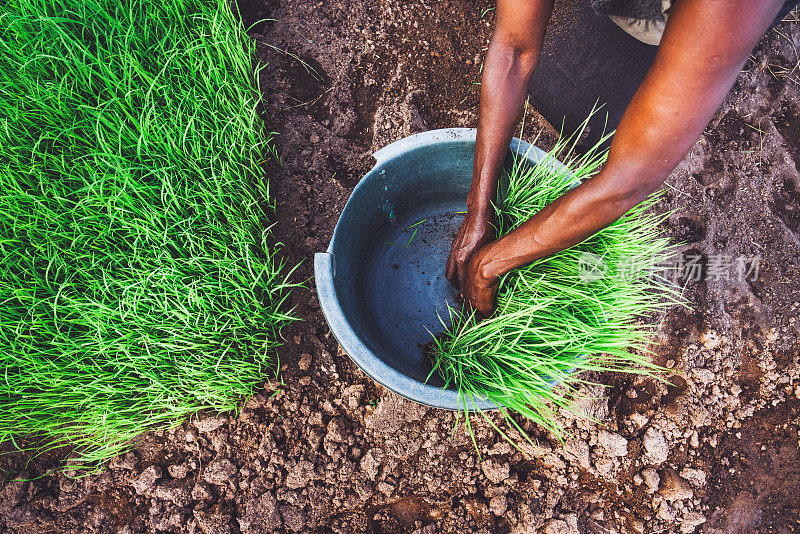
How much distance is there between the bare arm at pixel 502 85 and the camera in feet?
3.45

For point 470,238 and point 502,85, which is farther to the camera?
point 470,238

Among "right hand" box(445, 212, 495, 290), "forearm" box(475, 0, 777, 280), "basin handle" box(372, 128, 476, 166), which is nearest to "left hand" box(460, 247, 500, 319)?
"right hand" box(445, 212, 495, 290)

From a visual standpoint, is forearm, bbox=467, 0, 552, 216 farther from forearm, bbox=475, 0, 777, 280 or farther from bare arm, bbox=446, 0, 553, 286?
forearm, bbox=475, 0, 777, 280

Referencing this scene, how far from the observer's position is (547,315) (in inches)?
51.0

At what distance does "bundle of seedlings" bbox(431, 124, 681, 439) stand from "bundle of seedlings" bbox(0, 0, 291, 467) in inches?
25.7

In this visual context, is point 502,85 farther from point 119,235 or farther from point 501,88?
point 119,235

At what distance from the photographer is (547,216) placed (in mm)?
976

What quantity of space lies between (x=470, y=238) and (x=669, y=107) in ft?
2.08

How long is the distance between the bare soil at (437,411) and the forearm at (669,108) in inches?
36.1

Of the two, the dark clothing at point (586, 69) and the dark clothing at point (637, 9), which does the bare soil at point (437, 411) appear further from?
the dark clothing at point (637, 9)

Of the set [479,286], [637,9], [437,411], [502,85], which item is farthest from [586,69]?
[437,411]

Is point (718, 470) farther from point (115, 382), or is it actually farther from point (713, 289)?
point (115, 382)

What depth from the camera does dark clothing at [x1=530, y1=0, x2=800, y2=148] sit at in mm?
1719

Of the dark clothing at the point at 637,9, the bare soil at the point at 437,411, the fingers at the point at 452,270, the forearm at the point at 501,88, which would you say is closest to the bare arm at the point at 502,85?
the forearm at the point at 501,88
